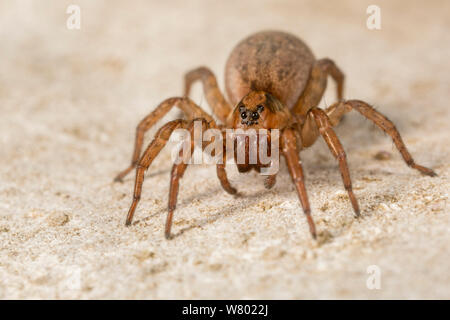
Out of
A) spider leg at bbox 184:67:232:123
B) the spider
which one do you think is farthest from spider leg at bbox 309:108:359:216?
spider leg at bbox 184:67:232:123

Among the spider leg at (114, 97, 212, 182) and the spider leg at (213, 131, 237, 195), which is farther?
the spider leg at (114, 97, 212, 182)

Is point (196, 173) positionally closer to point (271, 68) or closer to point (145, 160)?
point (145, 160)

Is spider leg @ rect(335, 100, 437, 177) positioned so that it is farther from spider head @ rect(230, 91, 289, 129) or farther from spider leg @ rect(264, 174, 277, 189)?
spider leg @ rect(264, 174, 277, 189)

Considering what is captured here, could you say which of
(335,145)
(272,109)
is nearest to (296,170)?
(335,145)

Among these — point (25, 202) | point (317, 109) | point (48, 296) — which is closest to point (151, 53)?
point (25, 202)

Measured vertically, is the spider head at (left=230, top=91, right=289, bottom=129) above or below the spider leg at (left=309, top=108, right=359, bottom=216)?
above
